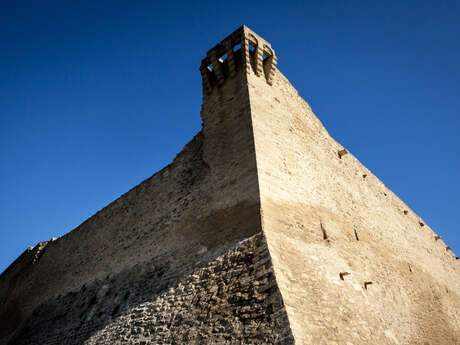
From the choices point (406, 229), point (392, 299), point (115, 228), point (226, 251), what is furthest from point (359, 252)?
point (115, 228)

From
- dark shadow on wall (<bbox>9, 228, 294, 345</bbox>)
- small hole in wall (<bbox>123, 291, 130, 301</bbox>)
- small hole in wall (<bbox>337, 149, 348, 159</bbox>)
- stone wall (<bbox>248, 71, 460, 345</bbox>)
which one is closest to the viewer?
dark shadow on wall (<bbox>9, 228, 294, 345</bbox>)

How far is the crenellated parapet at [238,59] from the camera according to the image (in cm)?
787

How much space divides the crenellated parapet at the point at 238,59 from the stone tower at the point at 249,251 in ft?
0.09

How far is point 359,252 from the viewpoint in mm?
7441

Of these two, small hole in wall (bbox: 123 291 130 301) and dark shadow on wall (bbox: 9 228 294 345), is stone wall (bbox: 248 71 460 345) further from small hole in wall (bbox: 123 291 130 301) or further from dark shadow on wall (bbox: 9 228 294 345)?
small hole in wall (bbox: 123 291 130 301)

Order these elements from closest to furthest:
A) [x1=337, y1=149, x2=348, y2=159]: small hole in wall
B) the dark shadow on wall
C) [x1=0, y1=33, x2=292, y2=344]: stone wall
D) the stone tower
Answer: the dark shadow on wall
the stone tower
[x1=0, y1=33, x2=292, y2=344]: stone wall
[x1=337, y1=149, x2=348, y2=159]: small hole in wall

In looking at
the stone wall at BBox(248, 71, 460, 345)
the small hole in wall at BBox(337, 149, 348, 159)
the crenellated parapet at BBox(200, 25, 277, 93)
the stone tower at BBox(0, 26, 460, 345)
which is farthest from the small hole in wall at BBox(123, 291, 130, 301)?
the small hole in wall at BBox(337, 149, 348, 159)

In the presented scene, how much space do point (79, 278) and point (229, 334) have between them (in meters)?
7.00

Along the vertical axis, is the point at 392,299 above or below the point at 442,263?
below

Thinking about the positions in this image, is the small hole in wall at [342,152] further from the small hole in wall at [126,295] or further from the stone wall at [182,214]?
the small hole in wall at [126,295]

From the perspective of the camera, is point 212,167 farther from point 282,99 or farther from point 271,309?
point 271,309

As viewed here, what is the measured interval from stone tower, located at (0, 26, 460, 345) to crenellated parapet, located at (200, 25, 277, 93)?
1.1 inches

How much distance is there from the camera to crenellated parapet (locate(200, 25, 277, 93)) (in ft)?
25.8


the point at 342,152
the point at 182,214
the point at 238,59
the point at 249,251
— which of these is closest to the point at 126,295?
the point at 182,214
